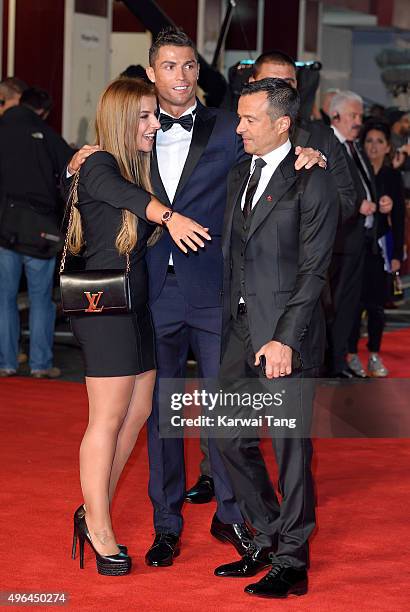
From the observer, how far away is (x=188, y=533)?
4.38m

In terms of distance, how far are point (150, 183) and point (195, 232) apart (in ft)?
1.44

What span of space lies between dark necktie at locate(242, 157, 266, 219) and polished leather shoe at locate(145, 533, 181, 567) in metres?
1.12

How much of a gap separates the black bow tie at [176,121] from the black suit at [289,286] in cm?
36

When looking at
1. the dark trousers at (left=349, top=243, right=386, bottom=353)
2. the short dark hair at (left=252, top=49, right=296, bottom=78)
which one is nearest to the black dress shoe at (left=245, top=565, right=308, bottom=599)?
the short dark hair at (left=252, top=49, right=296, bottom=78)

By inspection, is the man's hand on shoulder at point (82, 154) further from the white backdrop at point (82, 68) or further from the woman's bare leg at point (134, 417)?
the white backdrop at point (82, 68)

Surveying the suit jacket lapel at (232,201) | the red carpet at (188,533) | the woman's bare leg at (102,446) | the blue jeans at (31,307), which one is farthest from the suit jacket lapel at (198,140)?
the blue jeans at (31,307)

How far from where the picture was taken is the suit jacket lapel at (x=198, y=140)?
4020mm

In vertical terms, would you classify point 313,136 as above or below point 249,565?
above

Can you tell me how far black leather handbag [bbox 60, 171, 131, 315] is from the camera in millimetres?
3641

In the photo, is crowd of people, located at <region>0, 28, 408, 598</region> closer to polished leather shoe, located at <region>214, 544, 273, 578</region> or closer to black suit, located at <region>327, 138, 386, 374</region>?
polished leather shoe, located at <region>214, 544, 273, 578</region>

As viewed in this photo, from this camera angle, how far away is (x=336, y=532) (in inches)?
175

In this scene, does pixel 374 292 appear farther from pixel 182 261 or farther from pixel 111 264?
pixel 111 264

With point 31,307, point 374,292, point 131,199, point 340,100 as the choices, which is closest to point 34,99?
point 31,307

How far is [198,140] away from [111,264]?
0.59 metres
